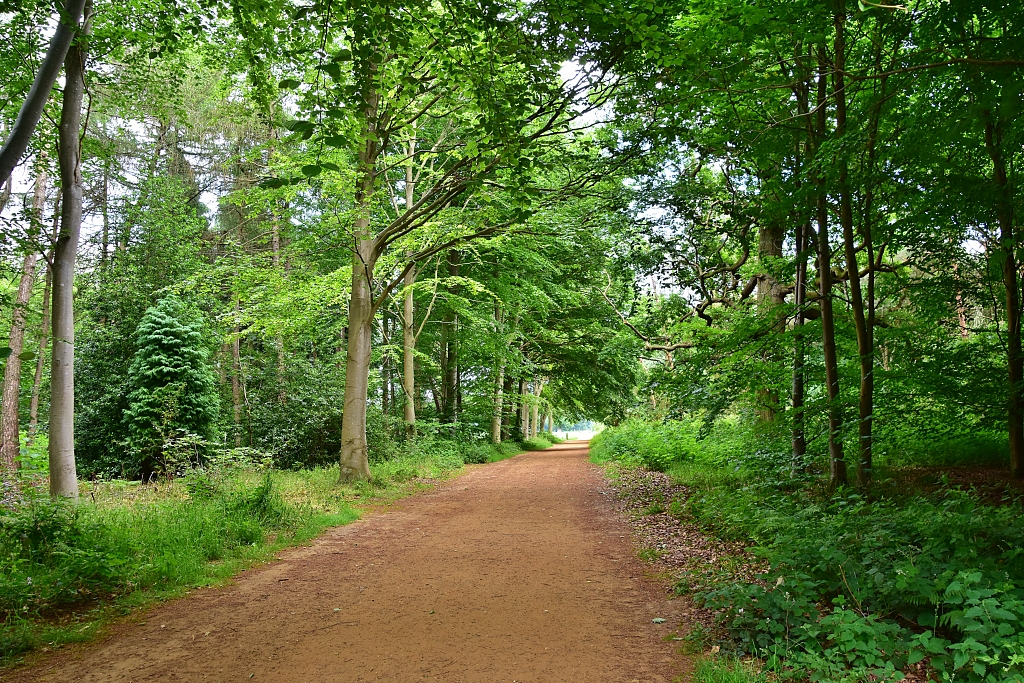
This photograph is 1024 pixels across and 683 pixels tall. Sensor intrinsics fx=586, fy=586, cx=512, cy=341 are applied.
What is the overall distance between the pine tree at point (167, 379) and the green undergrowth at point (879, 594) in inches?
525

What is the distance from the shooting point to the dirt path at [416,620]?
3769 mm

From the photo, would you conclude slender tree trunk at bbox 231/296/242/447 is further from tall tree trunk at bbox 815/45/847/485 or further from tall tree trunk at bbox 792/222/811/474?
tall tree trunk at bbox 815/45/847/485

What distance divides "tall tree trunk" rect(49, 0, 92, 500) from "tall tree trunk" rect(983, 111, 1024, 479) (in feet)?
32.5

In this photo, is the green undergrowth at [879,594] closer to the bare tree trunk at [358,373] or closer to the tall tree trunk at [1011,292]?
the tall tree trunk at [1011,292]

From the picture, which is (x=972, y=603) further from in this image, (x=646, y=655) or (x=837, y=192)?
(x=837, y=192)

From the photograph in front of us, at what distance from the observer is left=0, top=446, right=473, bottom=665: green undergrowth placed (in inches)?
180

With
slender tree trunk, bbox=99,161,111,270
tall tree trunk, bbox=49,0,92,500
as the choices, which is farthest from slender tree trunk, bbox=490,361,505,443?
tall tree trunk, bbox=49,0,92,500

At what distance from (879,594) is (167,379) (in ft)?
50.5

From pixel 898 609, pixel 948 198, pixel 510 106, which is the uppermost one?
pixel 510 106

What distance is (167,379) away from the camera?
14.6 metres

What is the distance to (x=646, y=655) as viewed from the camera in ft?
12.9

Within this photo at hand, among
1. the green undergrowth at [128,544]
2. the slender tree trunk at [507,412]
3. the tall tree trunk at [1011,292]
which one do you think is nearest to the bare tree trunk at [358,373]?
the green undergrowth at [128,544]

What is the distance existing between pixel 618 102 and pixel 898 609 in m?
7.12

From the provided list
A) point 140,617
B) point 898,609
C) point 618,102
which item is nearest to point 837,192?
point 618,102
